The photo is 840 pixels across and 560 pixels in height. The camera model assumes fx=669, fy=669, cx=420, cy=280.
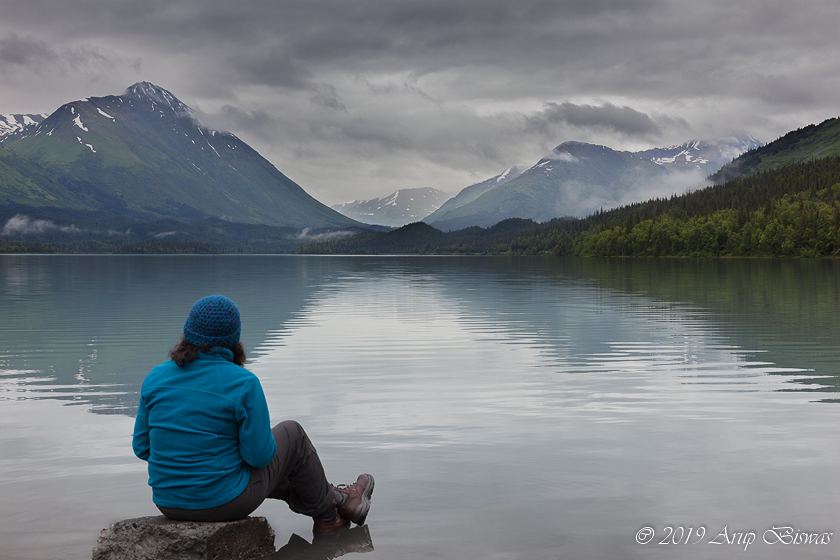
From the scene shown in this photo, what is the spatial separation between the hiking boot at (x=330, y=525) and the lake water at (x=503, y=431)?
20 cm

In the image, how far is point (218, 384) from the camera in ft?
21.1

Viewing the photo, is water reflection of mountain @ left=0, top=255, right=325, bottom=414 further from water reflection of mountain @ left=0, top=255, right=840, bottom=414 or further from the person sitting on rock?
the person sitting on rock

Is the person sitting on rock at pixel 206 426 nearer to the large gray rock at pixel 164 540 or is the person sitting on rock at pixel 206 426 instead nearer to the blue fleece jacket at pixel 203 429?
the blue fleece jacket at pixel 203 429

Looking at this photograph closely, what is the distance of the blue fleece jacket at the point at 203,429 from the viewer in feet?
21.1

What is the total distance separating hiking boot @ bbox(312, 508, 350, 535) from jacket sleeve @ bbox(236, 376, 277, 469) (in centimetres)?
168

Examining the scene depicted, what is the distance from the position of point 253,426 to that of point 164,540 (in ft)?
4.78

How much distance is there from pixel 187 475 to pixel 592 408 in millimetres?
9760

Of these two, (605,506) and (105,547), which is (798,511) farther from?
(105,547)

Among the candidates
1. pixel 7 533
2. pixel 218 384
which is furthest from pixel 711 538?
pixel 7 533
